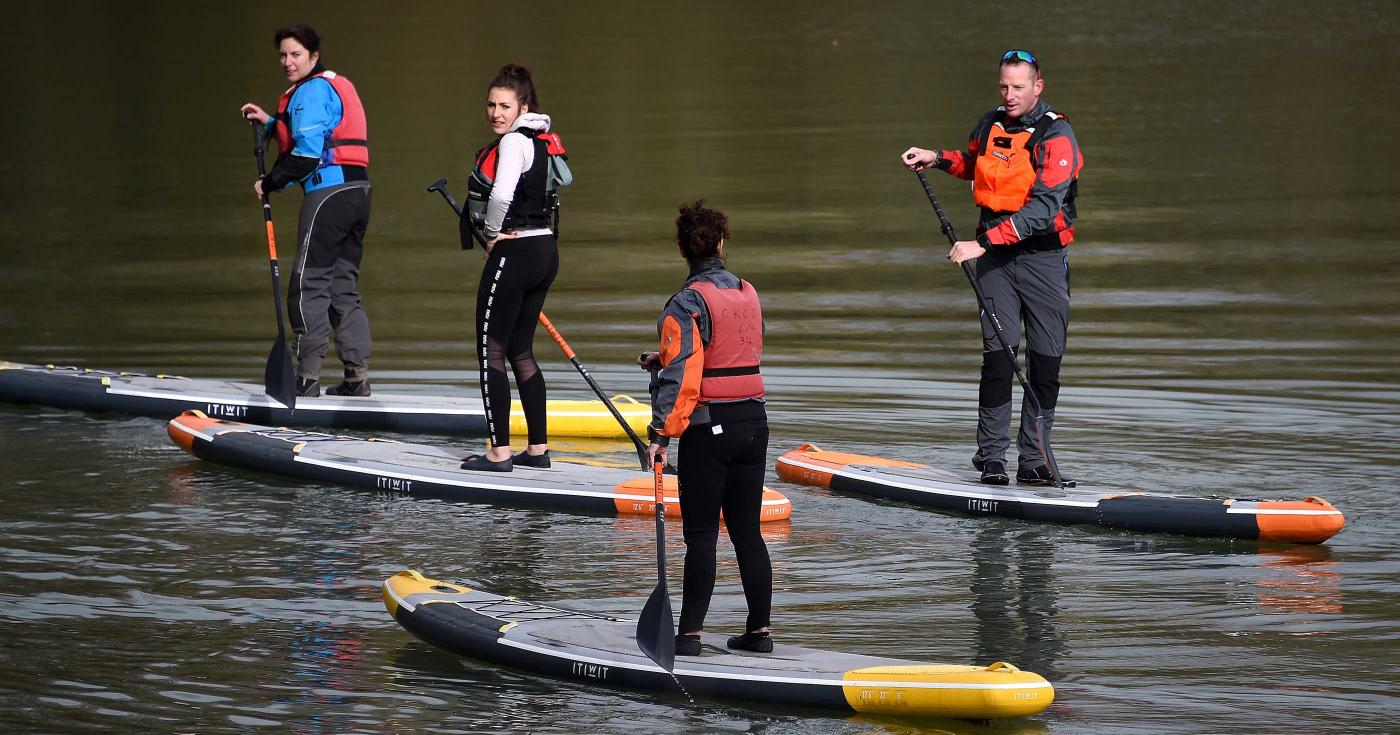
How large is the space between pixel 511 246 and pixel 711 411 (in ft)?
10.3

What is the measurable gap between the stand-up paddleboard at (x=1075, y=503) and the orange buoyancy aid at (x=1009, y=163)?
140cm

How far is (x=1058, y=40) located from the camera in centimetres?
4125

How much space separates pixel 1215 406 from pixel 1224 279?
5600 mm

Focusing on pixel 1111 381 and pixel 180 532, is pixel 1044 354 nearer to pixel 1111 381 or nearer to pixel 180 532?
pixel 1111 381

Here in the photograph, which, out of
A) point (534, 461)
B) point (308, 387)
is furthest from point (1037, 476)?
point (308, 387)

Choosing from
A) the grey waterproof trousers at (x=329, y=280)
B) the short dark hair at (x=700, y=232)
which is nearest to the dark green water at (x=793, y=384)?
the grey waterproof trousers at (x=329, y=280)

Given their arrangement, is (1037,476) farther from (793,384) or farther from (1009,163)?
(793,384)

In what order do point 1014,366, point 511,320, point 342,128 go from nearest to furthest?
point 1014,366
point 511,320
point 342,128

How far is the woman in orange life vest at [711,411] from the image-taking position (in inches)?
268

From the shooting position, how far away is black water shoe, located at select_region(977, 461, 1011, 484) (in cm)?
964

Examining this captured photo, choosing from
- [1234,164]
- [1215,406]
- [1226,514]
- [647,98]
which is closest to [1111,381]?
[1215,406]

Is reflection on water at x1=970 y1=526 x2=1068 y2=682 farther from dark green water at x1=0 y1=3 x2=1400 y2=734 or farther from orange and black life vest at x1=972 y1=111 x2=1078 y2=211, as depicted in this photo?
orange and black life vest at x1=972 y1=111 x2=1078 y2=211

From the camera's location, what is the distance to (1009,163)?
30.6 feet

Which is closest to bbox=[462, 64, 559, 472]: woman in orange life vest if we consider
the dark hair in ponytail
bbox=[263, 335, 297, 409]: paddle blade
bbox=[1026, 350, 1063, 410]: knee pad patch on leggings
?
the dark hair in ponytail
